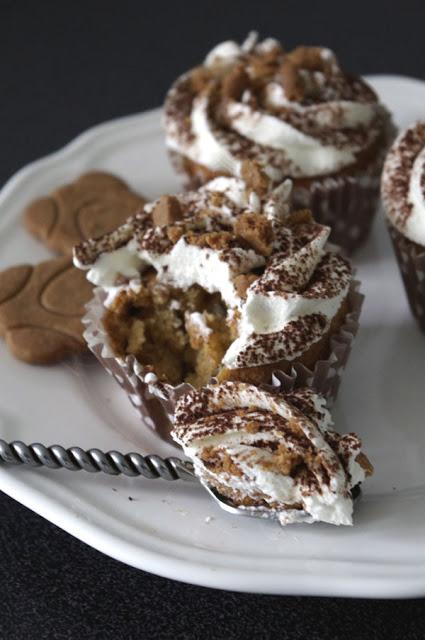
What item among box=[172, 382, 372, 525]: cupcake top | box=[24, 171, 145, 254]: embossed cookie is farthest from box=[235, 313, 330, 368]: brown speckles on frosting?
box=[24, 171, 145, 254]: embossed cookie

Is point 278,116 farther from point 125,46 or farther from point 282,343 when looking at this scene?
point 125,46

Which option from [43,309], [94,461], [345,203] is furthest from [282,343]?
[345,203]

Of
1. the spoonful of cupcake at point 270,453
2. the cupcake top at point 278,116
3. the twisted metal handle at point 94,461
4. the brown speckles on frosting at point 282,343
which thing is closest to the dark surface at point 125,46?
the cupcake top at point 278,116

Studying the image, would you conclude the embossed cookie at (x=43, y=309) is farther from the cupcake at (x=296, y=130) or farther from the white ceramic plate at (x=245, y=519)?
the cupcake at (x=296, y=130)

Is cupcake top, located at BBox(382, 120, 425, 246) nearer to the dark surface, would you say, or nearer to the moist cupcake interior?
the moist cupcake interior

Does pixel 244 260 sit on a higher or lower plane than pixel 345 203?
higher

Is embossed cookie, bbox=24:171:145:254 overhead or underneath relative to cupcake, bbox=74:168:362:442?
underneath

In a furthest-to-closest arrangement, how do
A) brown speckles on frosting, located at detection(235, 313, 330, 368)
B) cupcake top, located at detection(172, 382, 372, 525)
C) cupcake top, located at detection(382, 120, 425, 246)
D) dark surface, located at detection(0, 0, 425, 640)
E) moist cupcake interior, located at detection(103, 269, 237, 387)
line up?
dark surface, located at detection(0, 0, 425, 640) → cupcake top, located at detection(382, 120, 425, 246) → moist cupcake interior, located at detection(103, 269, 237, 387) → brown speckles on frosting, located at detection(235, 313, 330, 368) → cupcake top, located at detection(172, 382, 372, 525)
